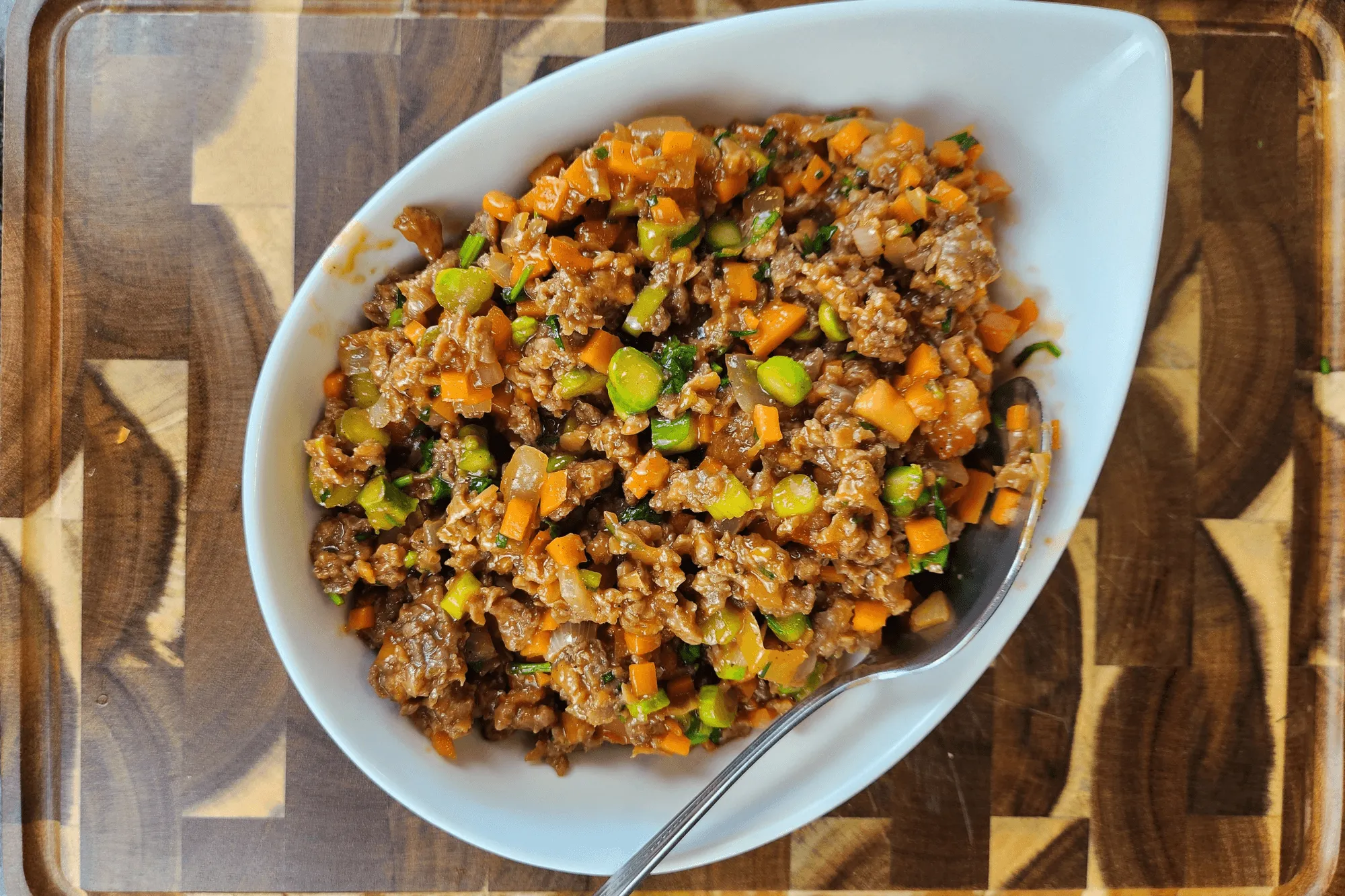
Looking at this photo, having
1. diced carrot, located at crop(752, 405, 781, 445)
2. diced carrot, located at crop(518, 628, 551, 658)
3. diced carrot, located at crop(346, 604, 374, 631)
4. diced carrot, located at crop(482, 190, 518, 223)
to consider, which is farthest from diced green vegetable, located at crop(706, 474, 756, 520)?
diced carrot, located at crop(346, 604, 374, 631)

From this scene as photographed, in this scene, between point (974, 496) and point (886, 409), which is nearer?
point (886, 409)

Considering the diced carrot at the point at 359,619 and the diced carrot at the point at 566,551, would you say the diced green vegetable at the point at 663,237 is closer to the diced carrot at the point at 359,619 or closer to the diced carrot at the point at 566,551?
the diced carrot at the point at 566,551

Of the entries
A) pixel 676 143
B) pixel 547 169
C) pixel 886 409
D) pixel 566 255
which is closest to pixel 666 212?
pixel 676 143

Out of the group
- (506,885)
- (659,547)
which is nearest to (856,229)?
(659,547)

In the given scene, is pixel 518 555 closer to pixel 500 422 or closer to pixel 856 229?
pixel 500 422

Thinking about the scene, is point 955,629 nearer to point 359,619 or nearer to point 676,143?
point 676,143

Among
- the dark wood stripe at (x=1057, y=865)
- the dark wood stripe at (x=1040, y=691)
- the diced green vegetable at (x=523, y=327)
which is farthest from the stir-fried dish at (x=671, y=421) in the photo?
the dark wood stripe at (x=1057, y=865)
